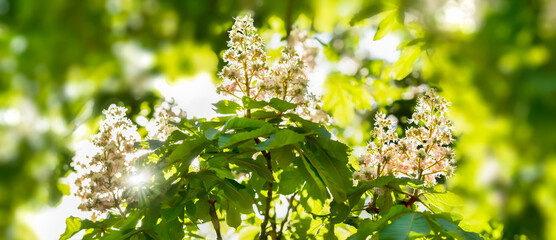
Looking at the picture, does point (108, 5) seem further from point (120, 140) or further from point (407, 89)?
point (407, 89)

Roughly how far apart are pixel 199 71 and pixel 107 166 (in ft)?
5.66

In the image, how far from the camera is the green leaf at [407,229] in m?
1.38

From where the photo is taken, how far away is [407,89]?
487cm

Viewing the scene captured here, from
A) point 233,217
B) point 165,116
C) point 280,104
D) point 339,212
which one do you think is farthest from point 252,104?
point 165,116

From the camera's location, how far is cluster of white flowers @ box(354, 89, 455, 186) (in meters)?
2.31

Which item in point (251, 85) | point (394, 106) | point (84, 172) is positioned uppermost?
point (394, 106)

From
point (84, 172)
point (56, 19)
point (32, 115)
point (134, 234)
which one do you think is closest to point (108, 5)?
point (56, 19)

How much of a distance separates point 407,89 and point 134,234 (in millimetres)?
3606

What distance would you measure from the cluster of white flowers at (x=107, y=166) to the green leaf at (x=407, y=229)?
1.27 m

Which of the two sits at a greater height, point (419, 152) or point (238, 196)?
point (419, 152)

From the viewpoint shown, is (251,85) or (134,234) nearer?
(134,234)

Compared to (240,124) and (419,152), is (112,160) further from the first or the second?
(419,152)

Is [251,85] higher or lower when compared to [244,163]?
higher

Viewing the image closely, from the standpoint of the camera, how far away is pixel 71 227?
7.50 ft
